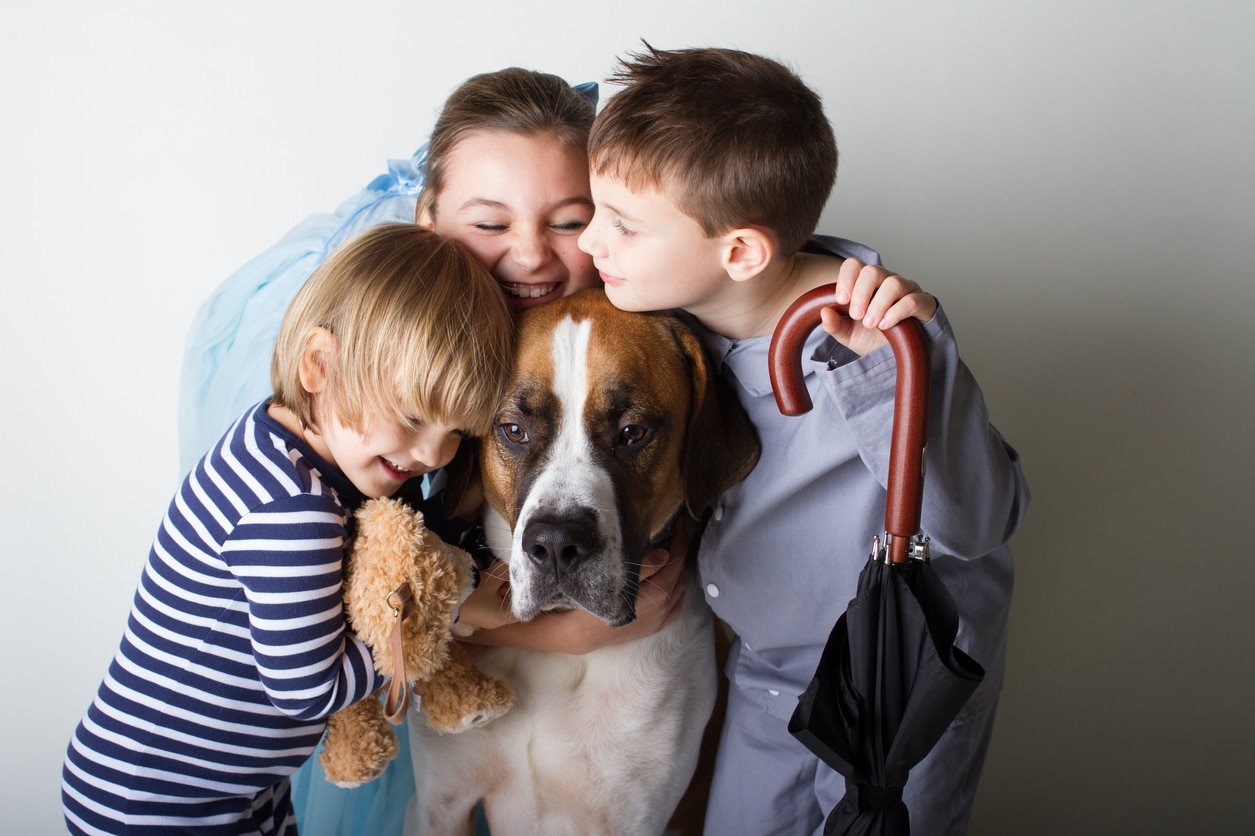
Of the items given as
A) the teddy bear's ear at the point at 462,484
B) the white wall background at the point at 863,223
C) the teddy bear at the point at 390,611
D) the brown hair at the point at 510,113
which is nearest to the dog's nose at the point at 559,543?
the teddy bear at the point at 390,611

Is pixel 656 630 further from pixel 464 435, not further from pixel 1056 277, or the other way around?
pixel 1056 277

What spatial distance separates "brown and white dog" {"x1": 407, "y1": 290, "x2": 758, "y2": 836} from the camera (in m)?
1.78

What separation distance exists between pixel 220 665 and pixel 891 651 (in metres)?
1.18

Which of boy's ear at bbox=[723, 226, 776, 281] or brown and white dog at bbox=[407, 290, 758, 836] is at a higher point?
boy's ear at bbox=[723, 226, 776, 281]

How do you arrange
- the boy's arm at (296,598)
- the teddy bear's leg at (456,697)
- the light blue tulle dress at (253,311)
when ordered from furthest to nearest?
the light blue tulle dress at (253,311) → the teddy bear's leg at (456,697) → the boy's arm at (296,598)

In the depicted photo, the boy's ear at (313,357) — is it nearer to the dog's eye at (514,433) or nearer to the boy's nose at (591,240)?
the dog's eye at (514,433)

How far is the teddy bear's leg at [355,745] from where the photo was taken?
1.81m

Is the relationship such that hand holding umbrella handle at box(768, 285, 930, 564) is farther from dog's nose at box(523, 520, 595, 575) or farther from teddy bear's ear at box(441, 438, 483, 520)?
teddy bear's ear at box(441, 438, 483, 520)

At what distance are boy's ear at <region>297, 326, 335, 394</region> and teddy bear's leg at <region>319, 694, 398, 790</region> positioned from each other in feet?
1.99

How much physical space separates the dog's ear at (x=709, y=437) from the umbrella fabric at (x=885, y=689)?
52 centimetres

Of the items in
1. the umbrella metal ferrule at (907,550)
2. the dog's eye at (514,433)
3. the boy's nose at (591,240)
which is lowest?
the dog's eye at (514,433)

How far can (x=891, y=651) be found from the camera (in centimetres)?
143

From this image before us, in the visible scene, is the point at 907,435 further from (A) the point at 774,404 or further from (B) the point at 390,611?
(B) the point at 390,611

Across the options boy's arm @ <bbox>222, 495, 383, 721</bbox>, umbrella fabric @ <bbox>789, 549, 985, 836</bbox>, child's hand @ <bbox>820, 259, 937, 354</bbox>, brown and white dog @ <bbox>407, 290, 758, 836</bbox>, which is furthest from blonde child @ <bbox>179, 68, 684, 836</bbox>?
child's hand @ <bbox>820, 259, 937, 354</bbox>
